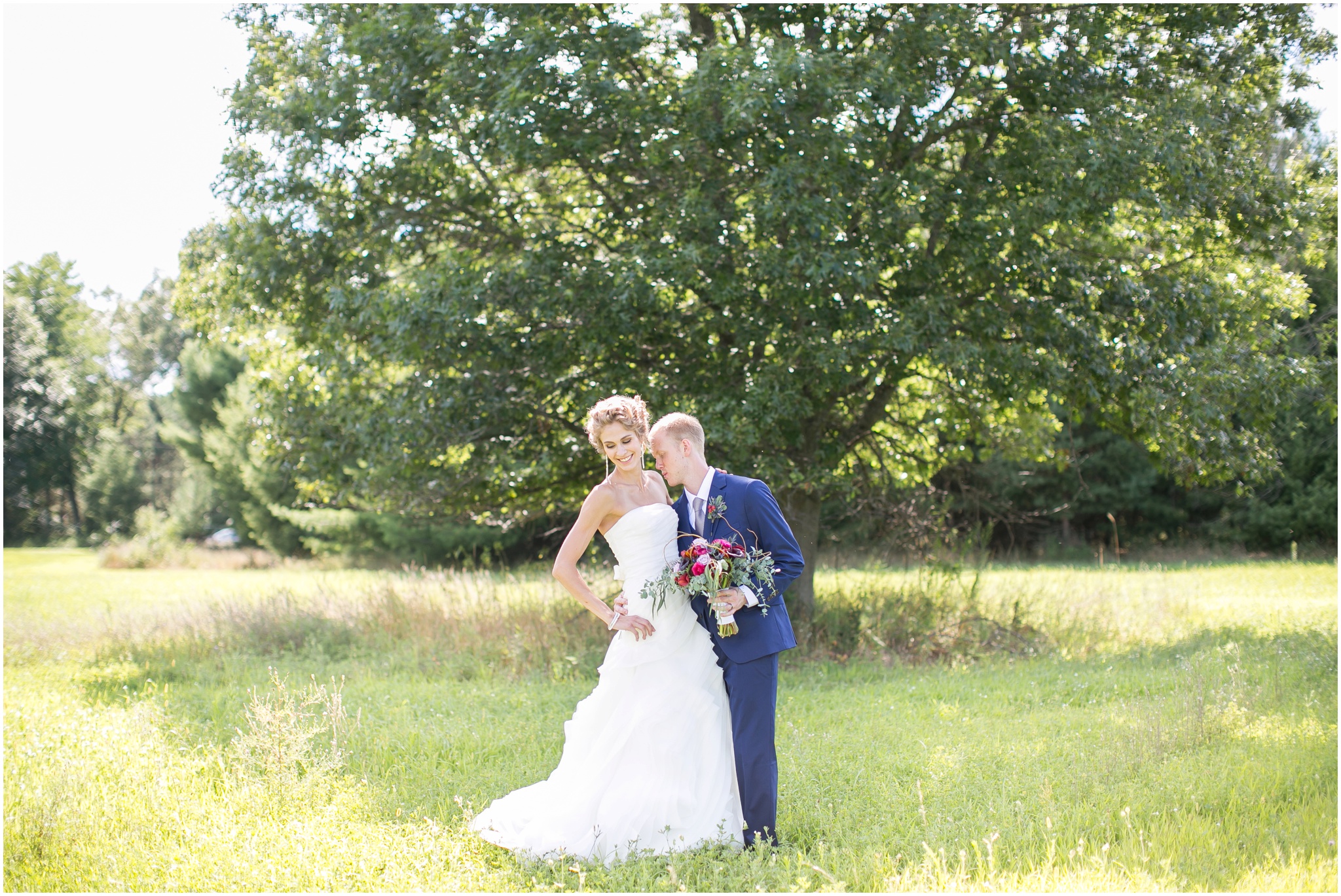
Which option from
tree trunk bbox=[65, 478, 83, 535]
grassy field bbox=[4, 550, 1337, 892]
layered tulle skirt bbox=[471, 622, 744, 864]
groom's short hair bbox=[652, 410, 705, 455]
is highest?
groom's short hair bbox=[652, 410, 705, 455]

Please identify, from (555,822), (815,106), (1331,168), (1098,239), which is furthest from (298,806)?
(1331,168)

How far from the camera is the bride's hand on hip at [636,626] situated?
182 inches

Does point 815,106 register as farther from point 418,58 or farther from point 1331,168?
point 1331,168

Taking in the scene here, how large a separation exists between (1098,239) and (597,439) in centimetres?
812

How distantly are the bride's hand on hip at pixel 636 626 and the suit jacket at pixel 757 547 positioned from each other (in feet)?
1.10

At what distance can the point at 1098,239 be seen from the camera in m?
10.5

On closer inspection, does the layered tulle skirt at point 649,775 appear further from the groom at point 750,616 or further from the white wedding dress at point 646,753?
the groom at point 750,616

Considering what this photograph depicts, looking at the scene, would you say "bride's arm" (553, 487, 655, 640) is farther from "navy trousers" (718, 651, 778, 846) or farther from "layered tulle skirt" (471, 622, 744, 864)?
"navy trousers" (718, 651, 778, 846)

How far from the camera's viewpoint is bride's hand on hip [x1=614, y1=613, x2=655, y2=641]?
462cm

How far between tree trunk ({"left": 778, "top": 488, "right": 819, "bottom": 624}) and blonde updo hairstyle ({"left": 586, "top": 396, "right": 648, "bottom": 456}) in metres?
5.81

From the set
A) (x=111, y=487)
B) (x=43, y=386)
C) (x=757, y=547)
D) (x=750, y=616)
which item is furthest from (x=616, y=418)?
(x=111, y=487)

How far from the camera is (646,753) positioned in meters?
4.59

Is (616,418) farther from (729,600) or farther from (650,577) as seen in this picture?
(729,600)

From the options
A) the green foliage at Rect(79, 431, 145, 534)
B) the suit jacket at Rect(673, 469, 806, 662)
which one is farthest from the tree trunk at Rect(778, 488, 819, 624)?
the green foliage at Rect(79, 431, 145, 534)
